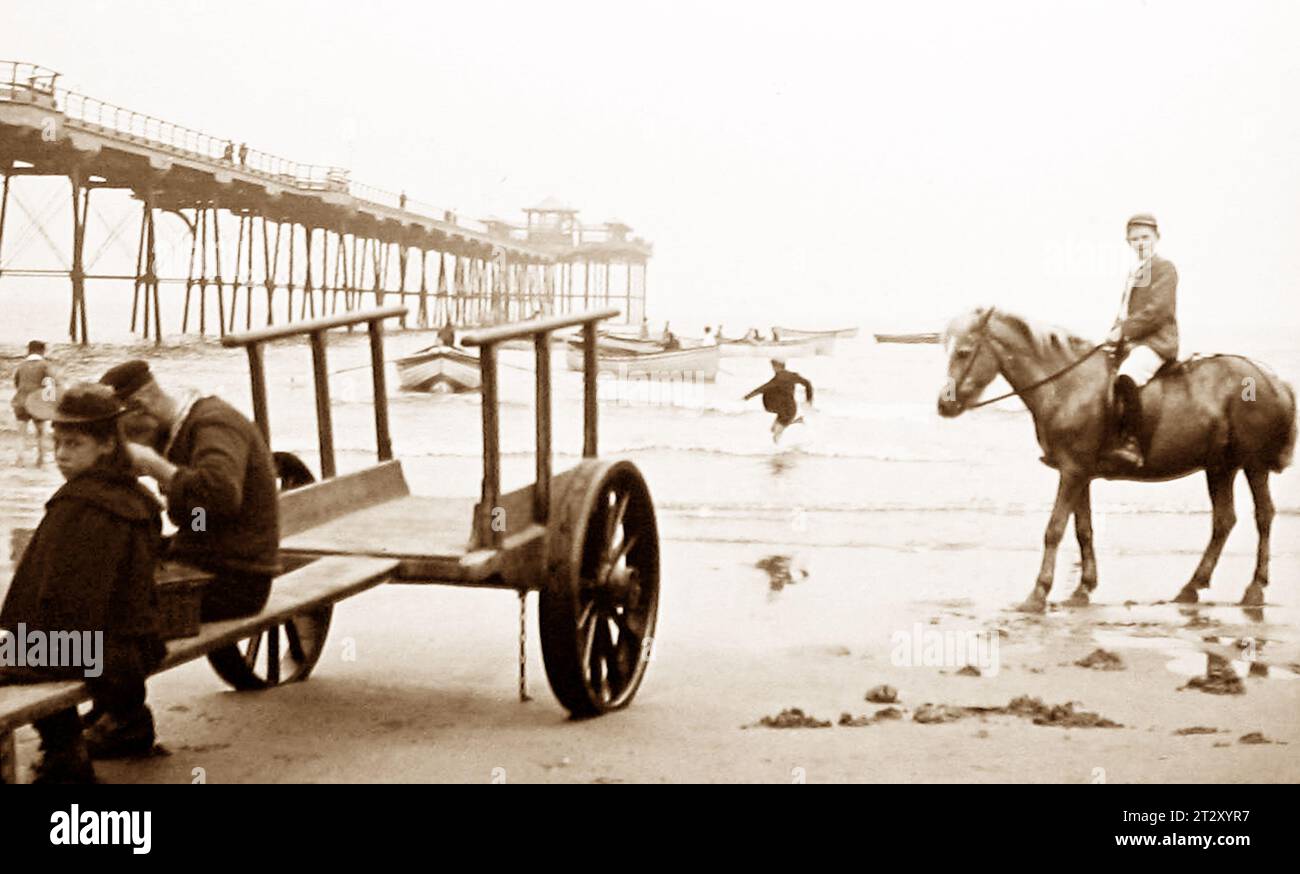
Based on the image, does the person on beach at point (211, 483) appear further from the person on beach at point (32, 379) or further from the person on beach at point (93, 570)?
the person on beach at point (32, 379)

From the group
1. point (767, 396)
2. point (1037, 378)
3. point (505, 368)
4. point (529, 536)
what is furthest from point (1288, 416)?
point (505, 368)

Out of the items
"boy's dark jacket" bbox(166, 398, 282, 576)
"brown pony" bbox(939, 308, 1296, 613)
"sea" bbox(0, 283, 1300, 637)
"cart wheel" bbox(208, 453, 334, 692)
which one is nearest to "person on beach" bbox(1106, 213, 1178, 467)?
"brown pony" bbox(939, 308, 1296, 613)

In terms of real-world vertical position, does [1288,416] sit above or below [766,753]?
above

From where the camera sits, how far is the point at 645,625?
4953 mm

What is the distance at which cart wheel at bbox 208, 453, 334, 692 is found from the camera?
4.84 m

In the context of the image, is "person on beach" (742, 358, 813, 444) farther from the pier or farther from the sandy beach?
the sandy beach

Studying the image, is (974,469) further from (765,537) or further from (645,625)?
(645,625)

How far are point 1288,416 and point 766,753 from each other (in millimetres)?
4059

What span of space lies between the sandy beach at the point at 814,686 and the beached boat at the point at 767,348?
24.1 meters

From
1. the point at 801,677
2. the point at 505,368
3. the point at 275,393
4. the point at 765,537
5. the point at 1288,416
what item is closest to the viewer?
the point at 801,677

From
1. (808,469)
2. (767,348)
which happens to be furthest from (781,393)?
(767,348)

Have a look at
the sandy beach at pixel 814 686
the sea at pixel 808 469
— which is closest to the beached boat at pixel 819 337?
the sea at pixel 808 469

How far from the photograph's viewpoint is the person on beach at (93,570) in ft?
11.0
